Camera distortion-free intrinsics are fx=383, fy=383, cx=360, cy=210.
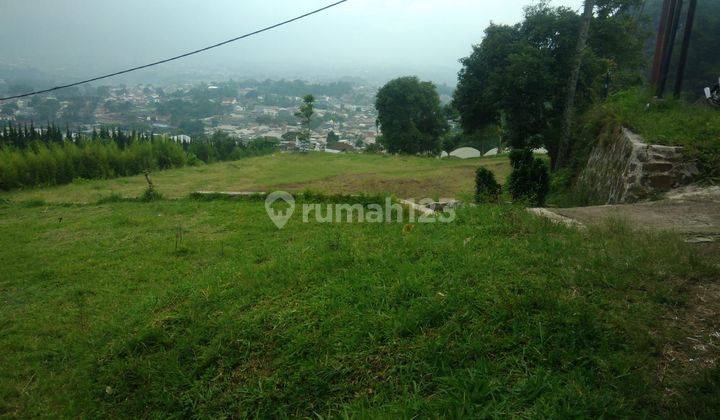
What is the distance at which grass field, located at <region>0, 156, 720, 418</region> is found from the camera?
2.12 metres

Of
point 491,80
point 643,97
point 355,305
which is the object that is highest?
point 491,80

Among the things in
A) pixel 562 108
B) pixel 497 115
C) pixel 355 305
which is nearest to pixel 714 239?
pixel 355 305

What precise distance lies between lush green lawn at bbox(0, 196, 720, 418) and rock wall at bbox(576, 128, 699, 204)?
2748 millimetres

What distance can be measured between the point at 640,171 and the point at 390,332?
5273 mm

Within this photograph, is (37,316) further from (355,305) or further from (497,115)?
(497,115)

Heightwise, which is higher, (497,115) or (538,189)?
(497,115)

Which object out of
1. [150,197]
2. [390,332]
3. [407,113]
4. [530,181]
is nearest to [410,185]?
[530,181]

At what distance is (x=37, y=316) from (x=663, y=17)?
13.1 meters

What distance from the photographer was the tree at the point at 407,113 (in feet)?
102

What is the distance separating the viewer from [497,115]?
14633 mm

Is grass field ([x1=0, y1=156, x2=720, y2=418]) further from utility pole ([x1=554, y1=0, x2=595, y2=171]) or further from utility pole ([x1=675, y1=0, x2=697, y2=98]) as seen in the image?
utility pole ([x1=554, y1=0, x2=595, y2=171])

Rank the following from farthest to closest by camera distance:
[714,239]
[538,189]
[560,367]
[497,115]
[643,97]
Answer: [497,115]
[643,97]
[538,189]
[714,239]
[560,367]

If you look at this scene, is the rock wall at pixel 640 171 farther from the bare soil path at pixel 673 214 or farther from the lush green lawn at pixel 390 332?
the lush green lawn at pixel 390 332

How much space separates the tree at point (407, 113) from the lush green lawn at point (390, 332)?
27.9 metres
